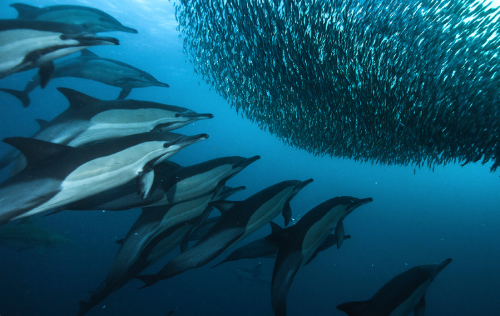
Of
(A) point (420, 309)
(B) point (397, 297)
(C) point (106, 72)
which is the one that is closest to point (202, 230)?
(B) point (397, 297)

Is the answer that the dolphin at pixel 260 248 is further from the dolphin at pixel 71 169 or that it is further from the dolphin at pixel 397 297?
the dolphin at pixel 71 169

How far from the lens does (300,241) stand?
10.0 feet

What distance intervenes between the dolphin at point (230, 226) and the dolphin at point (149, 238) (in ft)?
0.96

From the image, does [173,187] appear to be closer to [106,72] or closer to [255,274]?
[106,72]

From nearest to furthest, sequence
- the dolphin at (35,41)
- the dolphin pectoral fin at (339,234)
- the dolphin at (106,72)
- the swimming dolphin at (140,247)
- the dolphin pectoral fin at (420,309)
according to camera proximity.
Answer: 1. the dolphin at (35,41)
2. the swimming dolphin at (140,247)
3. the dolphin pectoral fin at (339,234)
4. the dolphin pectoral fin at (420,309)
5. the dolphin at (106,72)

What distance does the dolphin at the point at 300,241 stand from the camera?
2783 millimetres

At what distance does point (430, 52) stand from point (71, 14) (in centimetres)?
750

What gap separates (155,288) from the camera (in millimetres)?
12203

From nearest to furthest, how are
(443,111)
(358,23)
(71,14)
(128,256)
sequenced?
(128,256)
(71,14)
(358,23)
(443,111)

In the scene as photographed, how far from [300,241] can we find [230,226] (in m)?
0.97

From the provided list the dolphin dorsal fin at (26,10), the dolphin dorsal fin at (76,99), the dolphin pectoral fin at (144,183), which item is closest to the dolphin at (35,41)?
the dolphin dorsal fin at (76,99)

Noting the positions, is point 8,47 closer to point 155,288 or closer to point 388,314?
point 388,314

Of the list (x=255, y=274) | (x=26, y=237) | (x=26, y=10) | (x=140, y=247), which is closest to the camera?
(x=140, y=247)

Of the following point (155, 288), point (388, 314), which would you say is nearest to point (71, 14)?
point (388, 314)
